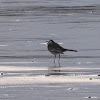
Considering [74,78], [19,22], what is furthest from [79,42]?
[19,22]

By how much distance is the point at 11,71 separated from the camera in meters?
12.9

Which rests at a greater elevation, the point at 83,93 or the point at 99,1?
the point at 99,1

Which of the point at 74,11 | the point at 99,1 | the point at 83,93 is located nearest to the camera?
the point at 83,93

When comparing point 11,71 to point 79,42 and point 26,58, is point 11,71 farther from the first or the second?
point 79,42

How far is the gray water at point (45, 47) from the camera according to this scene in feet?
33.2

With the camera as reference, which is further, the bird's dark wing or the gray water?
the bird's dark wing

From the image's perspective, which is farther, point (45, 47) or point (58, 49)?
point (45, 47)

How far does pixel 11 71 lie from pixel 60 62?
1.95 metres

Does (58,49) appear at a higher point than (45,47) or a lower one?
lower

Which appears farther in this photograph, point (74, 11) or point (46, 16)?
point (74, 11)

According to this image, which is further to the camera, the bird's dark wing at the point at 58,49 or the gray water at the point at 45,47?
the bird's dark wing at the point at 58,49

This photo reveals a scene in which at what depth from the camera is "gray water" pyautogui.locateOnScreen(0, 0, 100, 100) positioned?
1012cm

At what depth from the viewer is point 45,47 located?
18.0 metres

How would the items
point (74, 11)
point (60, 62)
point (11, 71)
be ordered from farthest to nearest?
1. point (74, 11)
2. point (60, 62)
3. point (11, 71)
